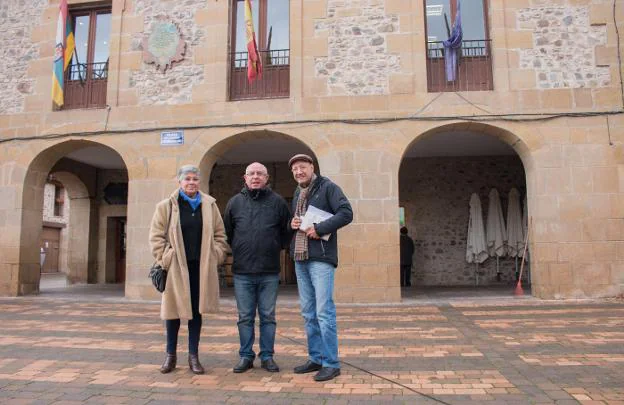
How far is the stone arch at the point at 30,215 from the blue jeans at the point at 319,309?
22.6 ft

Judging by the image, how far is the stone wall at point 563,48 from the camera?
8.56m

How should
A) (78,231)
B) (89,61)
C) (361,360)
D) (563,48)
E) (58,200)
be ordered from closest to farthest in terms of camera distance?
1. (361,360)
2. (563,48)
3. (89,61)
4. (78,231)
5. (58,200)

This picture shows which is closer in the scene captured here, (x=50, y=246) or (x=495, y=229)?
(x=495, y=229)

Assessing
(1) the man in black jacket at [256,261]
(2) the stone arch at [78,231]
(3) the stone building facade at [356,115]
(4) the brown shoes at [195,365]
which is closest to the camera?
(4) the brown shoes at [195,365]

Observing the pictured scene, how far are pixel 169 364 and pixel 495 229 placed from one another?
9555 mm

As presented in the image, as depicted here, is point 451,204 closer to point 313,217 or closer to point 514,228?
point 514,228

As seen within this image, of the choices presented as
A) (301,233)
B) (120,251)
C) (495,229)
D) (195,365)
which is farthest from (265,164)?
(195,365)

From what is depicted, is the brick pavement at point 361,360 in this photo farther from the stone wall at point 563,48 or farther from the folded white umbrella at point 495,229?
the folded white umbrella at point 495,229

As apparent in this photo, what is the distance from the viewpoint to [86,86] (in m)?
9.98

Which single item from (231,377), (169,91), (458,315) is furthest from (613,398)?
(169,91)

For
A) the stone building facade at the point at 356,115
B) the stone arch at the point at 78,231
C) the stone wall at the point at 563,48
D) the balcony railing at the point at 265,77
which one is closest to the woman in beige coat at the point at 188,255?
the stone building facade at the point at 356,115

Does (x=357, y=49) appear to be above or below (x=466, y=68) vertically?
above

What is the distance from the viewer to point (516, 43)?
342 inches

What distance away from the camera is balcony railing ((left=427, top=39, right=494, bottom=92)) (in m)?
8.84
